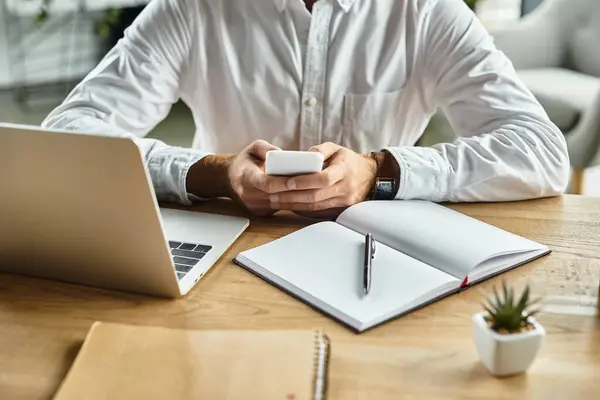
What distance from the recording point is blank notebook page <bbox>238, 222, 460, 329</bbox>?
2.74 feet

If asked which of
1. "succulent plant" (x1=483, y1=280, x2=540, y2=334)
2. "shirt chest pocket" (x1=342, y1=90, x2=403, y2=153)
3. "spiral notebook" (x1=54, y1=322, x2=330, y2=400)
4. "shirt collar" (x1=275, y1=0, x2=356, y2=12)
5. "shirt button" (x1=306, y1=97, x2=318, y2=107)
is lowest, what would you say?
"shirt chest pocket" (x1=342, y1=90, x2=403, y2=153)

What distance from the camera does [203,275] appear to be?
94 cm

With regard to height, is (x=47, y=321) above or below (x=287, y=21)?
below

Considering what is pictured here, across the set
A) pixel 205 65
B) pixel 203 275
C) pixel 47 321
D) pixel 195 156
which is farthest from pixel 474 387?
pixel 205 65

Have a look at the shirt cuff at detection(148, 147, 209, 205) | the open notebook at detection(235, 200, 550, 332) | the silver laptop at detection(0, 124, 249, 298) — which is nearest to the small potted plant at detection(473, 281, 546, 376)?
the open notebook at detection(235, 200, 550, 332)

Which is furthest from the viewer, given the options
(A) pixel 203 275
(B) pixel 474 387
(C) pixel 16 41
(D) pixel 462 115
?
(C) pixel 16 41

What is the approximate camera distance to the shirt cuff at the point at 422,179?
1.17 metres

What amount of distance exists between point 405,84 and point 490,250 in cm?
71

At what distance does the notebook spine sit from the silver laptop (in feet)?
0.68

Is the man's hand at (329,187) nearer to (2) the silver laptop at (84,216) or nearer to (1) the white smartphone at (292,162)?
(1) the white smartphone at (292,162)

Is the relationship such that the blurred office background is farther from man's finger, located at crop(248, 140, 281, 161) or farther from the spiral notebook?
the spiral notebook

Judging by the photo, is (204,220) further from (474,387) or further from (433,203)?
(474,387)

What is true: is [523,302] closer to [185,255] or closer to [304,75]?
[185,255]

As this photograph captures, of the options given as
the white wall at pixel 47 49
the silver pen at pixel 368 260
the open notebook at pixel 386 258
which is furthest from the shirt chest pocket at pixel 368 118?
A: the white wall at pixel 47 49
